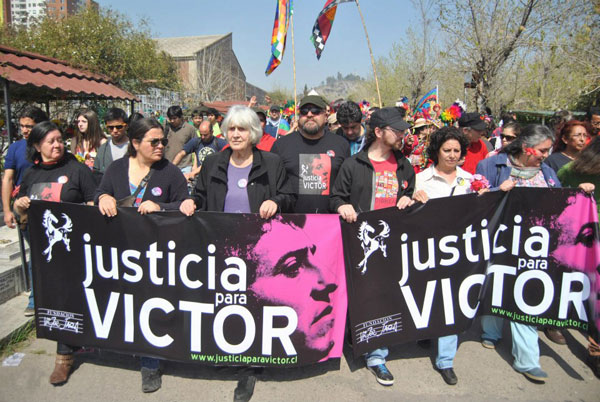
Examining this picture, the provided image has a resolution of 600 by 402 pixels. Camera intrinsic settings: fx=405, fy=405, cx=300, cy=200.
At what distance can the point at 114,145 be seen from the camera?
179 inches

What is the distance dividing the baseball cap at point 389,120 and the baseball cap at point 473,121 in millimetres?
1934

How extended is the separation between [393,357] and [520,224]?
1501 millimetres

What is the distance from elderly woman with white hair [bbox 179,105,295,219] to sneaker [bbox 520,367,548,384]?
2227 millimetres

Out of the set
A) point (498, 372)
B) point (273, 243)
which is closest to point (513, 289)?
point (498, 372)

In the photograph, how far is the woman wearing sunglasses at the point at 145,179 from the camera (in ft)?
9.96

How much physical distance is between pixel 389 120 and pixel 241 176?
1.23m

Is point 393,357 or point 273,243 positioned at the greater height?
point 273,243

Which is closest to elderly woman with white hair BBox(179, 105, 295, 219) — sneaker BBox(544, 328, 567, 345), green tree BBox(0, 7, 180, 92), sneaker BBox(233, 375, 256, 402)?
sneaker BBox(233, 375, 256, 402)

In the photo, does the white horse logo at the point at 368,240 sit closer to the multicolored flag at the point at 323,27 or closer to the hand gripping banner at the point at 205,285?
the hand gripping banner at the point at 205,285

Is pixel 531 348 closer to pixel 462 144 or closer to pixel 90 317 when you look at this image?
pixel 462 144

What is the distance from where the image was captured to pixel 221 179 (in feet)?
10.1

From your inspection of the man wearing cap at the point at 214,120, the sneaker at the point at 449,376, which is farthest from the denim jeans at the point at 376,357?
the man wearing cap at the point at 214,120

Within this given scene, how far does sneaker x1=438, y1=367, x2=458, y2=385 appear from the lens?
9.88 ft

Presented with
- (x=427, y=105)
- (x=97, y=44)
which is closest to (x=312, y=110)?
(x=427, y=105)
